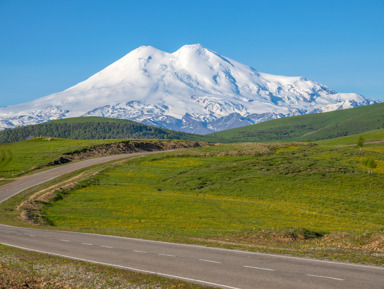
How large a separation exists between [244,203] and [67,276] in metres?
45.1

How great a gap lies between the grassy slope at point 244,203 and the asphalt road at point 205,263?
10.3 ft

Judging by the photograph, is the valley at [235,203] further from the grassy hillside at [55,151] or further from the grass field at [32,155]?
the grassy hillside at [55,151]

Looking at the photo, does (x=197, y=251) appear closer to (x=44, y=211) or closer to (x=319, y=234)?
(x=319, y=234)

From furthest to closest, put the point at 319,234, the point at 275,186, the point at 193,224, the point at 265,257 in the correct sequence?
the point at 275,186 → the point at 193,224 → the point at 319,234 → the point at 265,257

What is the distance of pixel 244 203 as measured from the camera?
2677 inches

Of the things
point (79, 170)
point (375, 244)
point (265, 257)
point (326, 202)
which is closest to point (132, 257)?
point (265, 257)

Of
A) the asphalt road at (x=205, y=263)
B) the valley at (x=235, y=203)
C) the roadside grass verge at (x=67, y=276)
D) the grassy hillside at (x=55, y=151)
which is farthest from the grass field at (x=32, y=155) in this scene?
the roadside grass verge at (x=67, y=276)

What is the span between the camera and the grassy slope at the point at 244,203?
126 feet

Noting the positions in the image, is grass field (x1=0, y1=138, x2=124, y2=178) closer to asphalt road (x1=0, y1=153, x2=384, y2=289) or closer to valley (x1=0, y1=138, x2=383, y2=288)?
valley (x1=0, y1=138, x2=383, y2=288)

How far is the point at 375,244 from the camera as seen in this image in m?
32.2

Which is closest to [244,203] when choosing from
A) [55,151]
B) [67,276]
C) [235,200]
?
[235,200]

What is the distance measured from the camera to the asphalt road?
22.5 meters

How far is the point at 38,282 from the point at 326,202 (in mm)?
Answer: 51729

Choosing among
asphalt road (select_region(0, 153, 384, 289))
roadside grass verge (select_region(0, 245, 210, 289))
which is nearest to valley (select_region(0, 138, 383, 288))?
asphalt road (select_region(0, 153, 384, 289))
